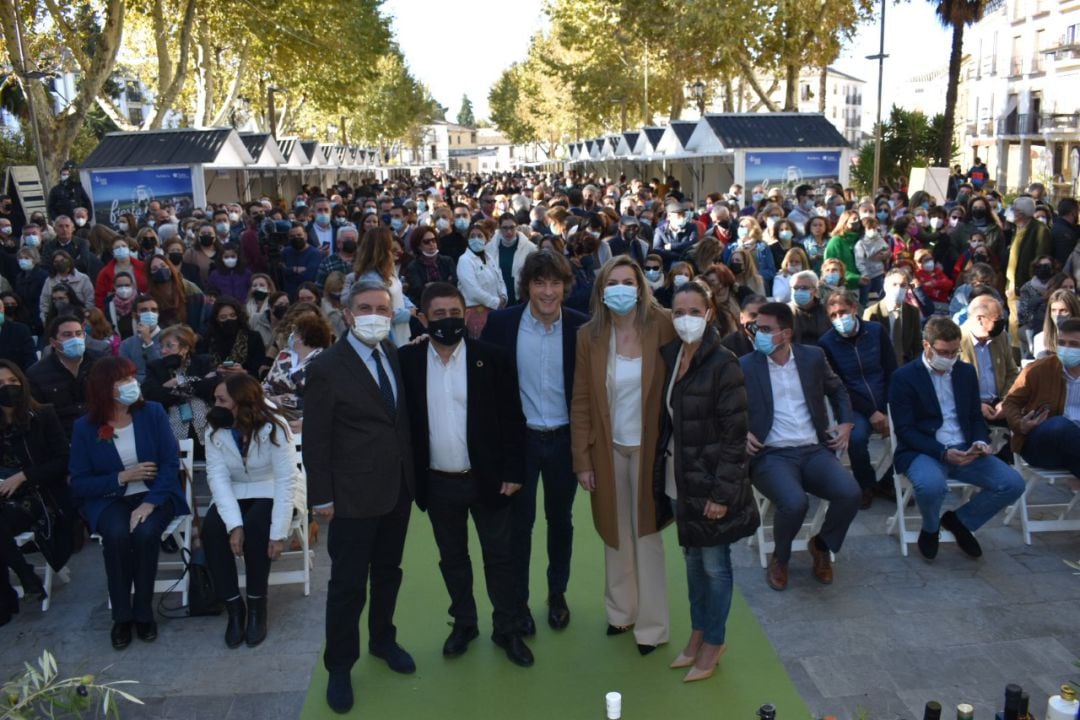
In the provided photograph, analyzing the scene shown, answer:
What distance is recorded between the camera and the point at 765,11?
2688 centimetres

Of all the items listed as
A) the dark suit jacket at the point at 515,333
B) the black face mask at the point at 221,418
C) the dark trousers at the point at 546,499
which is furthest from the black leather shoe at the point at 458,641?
the black face mask at the point at 221,418

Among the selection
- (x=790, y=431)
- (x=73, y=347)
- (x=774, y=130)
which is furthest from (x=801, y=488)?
(x=774, y=130)

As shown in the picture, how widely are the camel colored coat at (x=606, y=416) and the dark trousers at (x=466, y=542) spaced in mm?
481

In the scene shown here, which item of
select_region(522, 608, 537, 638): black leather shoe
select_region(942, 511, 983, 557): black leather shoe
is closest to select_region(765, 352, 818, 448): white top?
select_region(942, 511, 983, 557): black leather shoe

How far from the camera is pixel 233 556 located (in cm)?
520

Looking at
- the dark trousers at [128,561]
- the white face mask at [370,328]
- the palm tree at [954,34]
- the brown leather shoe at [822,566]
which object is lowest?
the brown leather shoe at [822,566]

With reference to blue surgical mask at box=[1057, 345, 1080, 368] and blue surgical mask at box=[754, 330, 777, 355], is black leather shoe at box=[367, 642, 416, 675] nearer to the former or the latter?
blue surgical mask at box=[754, 330, 777, 355]

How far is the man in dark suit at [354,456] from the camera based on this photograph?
4.17 m

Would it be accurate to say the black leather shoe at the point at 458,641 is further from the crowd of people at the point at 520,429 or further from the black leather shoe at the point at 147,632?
the black leather shoe at the point at 147,632

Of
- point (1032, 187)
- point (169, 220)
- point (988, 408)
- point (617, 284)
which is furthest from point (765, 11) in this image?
point (617, 284)

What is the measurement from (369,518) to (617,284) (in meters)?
1.58

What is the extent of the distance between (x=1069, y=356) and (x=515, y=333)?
377cm

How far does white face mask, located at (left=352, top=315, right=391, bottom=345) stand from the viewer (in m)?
4.20

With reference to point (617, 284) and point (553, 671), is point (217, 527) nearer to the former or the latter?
point (553, 671)
